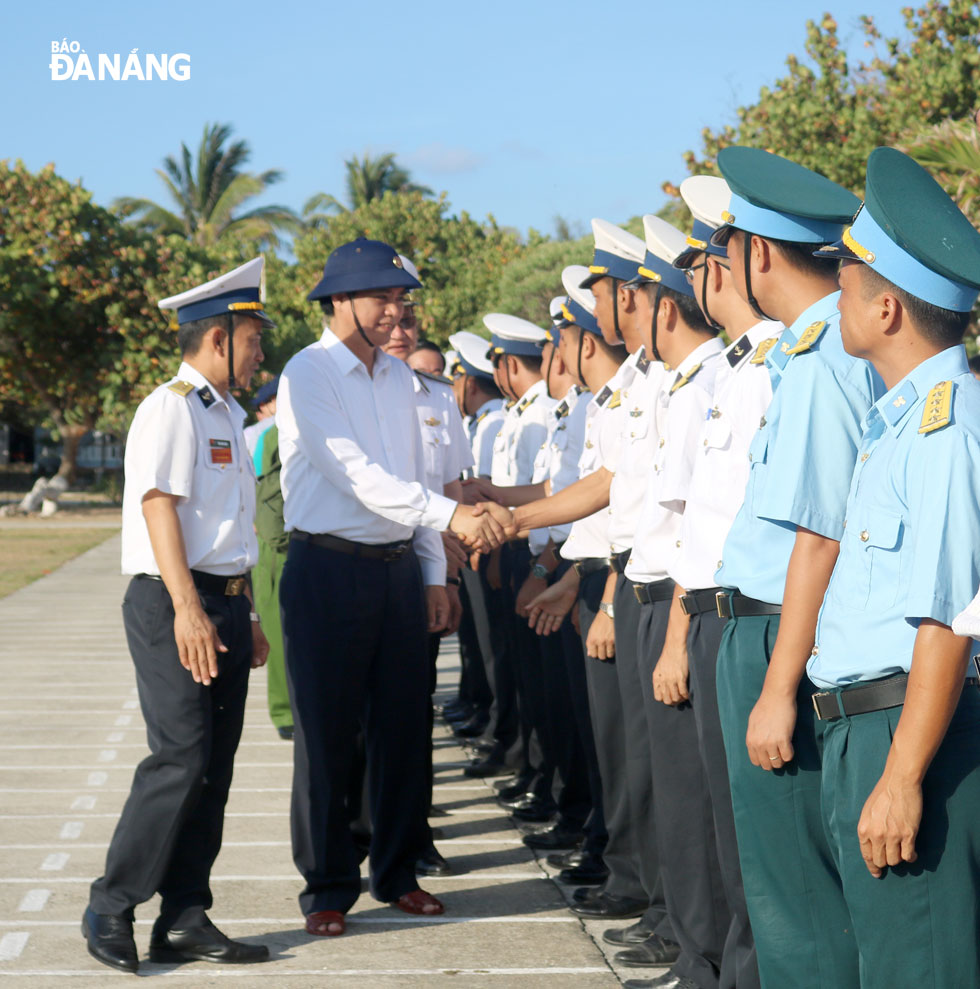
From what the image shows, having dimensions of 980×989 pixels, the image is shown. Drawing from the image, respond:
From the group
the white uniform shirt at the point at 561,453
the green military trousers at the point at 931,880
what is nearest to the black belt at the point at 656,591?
the green military trousers at the point at 931,880

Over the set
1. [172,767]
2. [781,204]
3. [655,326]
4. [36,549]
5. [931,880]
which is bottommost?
[36,549]

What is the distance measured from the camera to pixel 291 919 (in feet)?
15.5

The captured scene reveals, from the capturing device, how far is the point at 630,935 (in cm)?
436

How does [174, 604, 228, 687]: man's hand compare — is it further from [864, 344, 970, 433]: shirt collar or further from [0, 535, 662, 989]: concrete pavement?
[864, 344, 970, 433]: shirt collar

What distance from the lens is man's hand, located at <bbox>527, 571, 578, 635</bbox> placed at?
5.43m

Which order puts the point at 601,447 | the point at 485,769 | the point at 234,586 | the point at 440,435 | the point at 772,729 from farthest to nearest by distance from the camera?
1. the point at 485,769
2. the point at 440,435
3. the point at 601,447
4. the point at 234,586
5. the point at 772,729

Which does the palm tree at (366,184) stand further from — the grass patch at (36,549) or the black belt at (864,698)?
the black belt at (864,698)

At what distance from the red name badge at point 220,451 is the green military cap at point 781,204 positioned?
6.16 feet

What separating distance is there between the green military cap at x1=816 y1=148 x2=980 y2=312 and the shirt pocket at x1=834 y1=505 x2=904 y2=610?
1.43 feet

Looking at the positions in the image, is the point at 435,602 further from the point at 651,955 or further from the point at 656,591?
the point at 651,955

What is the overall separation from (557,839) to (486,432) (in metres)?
3.99

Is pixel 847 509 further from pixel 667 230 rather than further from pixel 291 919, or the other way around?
pixel 291 919

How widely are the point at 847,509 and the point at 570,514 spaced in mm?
2448

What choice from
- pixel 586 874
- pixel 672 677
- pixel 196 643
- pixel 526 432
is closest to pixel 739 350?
pixel 672 677
